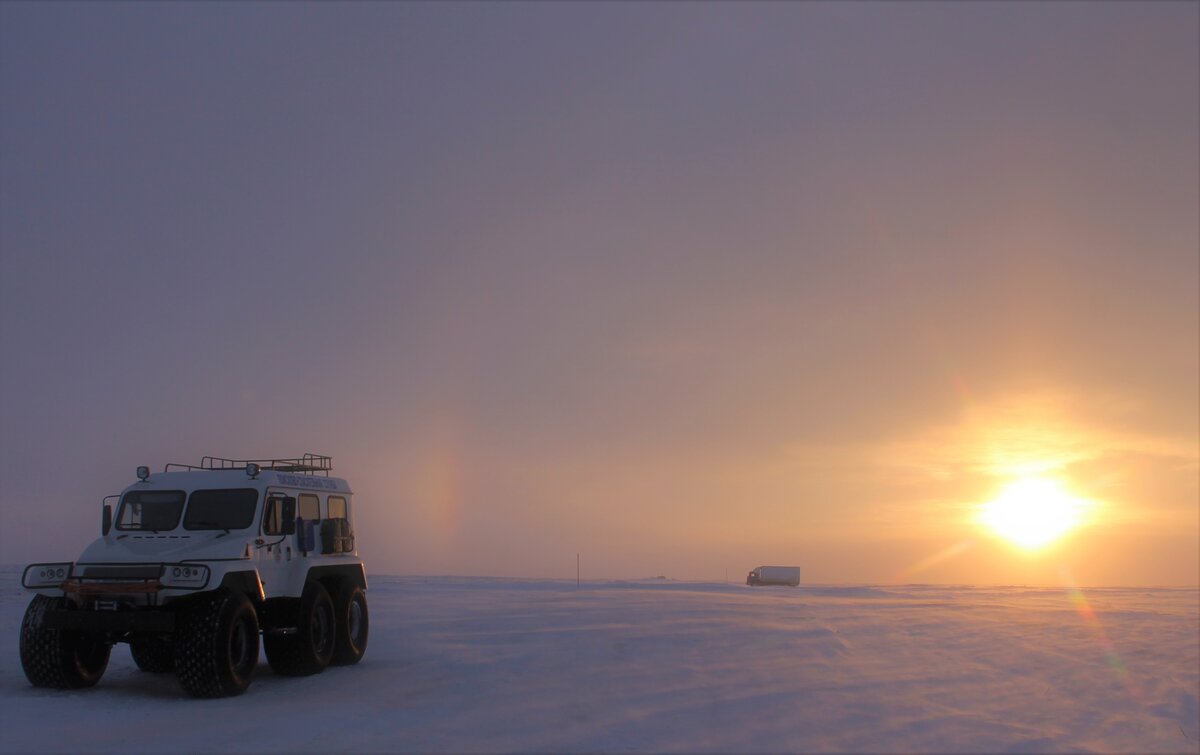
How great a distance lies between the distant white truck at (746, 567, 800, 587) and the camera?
52.6m

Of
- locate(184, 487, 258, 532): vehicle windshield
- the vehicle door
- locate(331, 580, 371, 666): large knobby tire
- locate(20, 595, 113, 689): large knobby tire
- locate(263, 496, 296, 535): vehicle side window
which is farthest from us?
locate(331, 580, 371, 666): large knobby tire

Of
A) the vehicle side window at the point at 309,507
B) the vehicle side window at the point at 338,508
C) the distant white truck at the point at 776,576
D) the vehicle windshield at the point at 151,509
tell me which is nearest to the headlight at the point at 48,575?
the vehicle windshield at the point at 151,509

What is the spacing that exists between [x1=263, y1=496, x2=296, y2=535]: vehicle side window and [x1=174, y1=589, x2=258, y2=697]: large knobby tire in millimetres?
1823

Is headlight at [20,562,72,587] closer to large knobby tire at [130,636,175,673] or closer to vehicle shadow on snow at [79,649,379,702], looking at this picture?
vehicle shadow on snow at [79,649,379,702]

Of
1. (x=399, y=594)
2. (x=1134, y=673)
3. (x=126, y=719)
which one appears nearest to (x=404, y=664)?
(x=126, y=719)

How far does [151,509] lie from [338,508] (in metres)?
3.57

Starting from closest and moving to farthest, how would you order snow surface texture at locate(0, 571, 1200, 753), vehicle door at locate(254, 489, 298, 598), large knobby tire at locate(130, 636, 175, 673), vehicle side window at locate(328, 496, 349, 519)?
snow surface texture at locate(0, 571, 1200, 753)
vehicle door at locate(254, 489, 298, 598)
large knobby tire at locate(130, 636, 175, 673)
vehicle side window at locate(328, 496, 349, 519)

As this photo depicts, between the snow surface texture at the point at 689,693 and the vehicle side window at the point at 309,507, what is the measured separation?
271 centimetres

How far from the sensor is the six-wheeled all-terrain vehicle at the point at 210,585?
1428 cm

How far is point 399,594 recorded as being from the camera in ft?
124

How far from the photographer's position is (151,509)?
54.7ft

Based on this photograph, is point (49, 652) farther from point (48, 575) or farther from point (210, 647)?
point (210, 647)

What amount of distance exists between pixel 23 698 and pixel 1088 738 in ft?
45.2

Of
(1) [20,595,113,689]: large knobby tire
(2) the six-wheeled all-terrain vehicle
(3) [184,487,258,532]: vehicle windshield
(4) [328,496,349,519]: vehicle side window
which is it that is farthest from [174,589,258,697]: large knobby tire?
(4) [328,496,349,519]: vehicle side window
